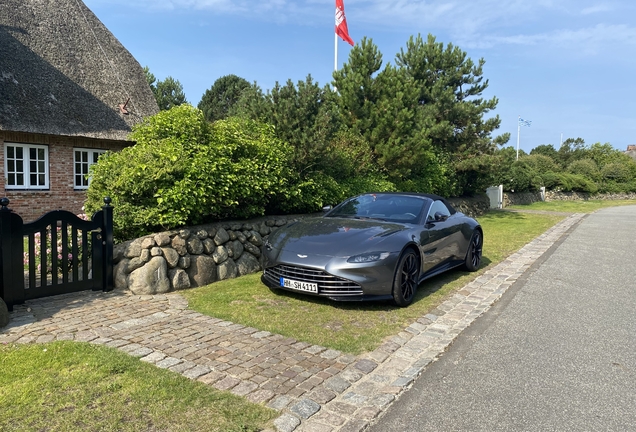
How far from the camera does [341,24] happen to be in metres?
19.5

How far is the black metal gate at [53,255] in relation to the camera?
16.6ft

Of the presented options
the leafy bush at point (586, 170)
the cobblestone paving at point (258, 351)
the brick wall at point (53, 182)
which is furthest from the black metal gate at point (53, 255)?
the leafy bush at point (586, 170)

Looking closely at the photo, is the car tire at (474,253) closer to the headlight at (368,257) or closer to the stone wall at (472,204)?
the headlight at (368,257)

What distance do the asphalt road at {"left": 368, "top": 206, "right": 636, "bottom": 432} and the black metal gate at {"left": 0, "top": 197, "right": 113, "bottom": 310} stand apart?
4337 millimetres

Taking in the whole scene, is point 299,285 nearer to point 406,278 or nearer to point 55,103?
point 406,278

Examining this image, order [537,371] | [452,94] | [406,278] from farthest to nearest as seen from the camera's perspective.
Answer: [452,94] → [406,278] → [537,371]

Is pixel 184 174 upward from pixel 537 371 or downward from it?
upward

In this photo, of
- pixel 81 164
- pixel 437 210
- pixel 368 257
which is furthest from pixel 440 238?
pixel 81 164

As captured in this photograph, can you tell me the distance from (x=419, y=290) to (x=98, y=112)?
1295 centimetres

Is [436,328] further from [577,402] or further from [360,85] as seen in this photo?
[360,85]

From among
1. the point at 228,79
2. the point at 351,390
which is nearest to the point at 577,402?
the point at 351,390

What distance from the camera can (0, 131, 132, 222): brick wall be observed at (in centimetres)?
1344

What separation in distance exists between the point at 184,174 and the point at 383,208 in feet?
9.95

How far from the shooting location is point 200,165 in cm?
690
